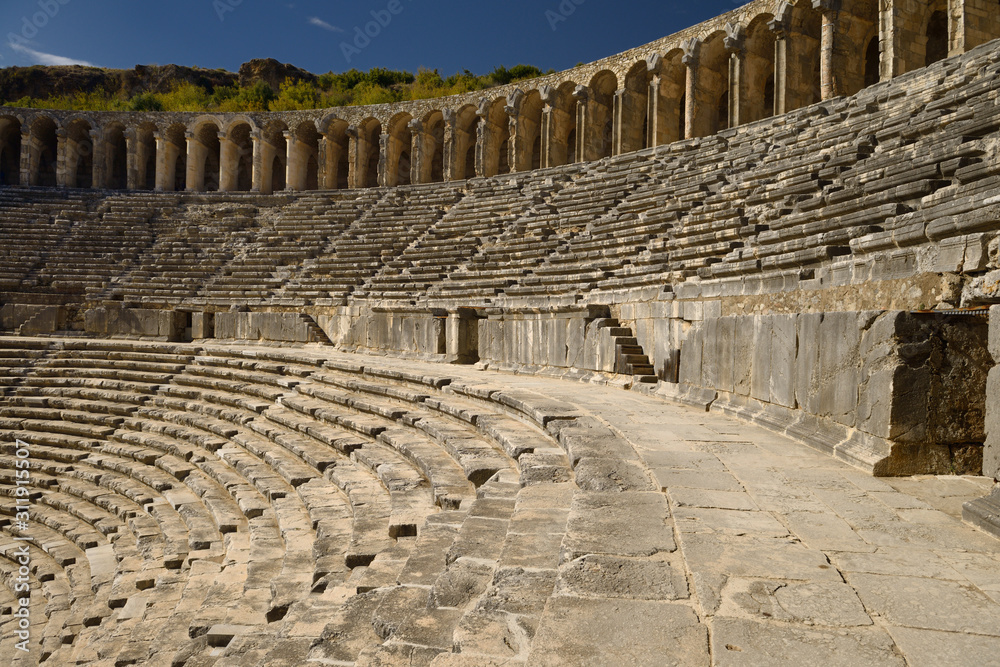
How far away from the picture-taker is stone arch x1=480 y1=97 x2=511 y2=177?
23.1 metres

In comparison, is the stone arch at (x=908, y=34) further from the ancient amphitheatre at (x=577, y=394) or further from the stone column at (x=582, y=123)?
the stone column at (x=582, y=123)

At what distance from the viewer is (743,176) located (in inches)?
492

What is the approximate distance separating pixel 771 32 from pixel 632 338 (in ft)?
40.6

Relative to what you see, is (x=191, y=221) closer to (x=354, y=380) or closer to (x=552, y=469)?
(x=354, y=380)

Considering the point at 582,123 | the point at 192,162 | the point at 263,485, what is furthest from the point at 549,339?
the point at 192,162

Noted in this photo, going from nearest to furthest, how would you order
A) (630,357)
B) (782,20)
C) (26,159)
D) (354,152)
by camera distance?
(630,357), (782,20), (354,152), (26,159)

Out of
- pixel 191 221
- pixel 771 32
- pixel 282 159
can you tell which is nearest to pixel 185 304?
pixel 191 221

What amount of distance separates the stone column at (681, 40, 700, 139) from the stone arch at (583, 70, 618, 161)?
2.83 m

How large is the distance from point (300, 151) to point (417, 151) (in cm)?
Result: 536

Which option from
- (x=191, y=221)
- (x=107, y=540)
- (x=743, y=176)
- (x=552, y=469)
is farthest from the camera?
(x=191, y=221)

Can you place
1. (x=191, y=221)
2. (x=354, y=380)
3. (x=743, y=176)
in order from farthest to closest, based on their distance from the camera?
(x=191, y=221) < (x=743, y=176) < (x=354, y=380)

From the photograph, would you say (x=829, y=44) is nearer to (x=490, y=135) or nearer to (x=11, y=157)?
(x=490, y=135)

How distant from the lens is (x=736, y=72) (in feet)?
56.3

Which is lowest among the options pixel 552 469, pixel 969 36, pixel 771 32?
pixel 552 469
